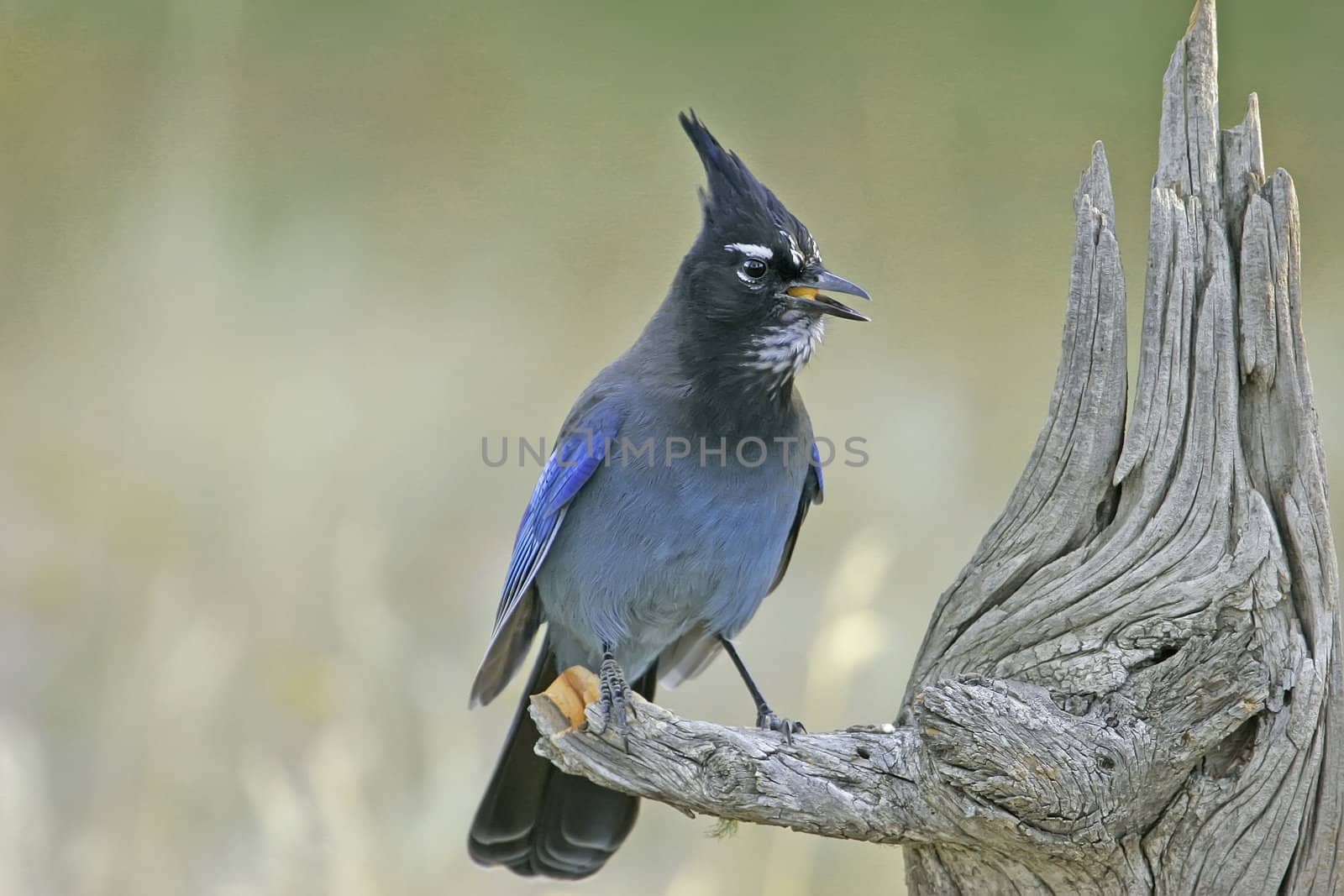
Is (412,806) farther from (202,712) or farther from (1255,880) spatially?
(1255,880)

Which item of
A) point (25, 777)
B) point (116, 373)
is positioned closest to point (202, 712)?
point (25, 777)

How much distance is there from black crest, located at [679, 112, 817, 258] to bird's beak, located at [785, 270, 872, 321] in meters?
0.08

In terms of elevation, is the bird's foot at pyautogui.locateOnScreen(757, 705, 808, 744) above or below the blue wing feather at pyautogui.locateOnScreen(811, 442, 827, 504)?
below

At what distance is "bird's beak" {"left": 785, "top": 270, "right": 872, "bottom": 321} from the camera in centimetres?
391

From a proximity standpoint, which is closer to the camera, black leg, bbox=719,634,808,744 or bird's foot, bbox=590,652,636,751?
bird's foot, bbox=590,652,636,751

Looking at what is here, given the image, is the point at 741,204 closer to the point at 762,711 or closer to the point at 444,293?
the point at 762,711

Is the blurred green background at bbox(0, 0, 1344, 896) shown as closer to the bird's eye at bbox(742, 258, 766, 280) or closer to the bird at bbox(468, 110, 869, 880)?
the bird at bbox(468, 110, 869, 880)

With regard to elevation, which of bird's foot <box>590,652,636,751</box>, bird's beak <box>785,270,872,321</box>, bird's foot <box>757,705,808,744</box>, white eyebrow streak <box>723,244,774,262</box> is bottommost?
bird's foot <box>757,705,808,744</box>

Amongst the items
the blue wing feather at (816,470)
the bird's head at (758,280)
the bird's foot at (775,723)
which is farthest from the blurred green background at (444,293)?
the bird's head at (758,280)

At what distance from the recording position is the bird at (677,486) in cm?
401

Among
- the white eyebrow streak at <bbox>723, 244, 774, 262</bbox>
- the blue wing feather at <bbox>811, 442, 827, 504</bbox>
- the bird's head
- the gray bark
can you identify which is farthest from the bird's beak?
the gray bark

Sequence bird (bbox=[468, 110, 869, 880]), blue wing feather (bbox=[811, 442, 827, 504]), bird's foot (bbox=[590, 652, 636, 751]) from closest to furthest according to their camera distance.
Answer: bird's foot (bbox=[590, 652, 636, 751]) < bird (bbox=[468, 110, 869, 880]) < blue wing feather (bbox=[811, 442, 827, 504])

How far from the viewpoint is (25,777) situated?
4.06 metres

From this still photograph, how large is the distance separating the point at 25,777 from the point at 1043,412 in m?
3.80
